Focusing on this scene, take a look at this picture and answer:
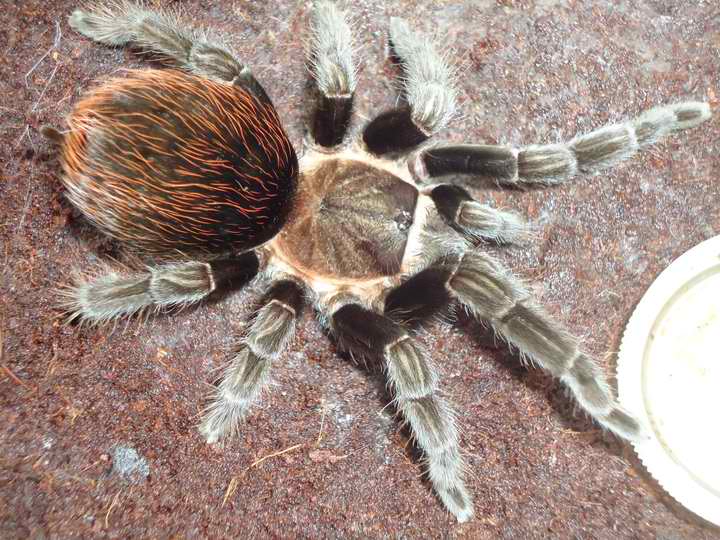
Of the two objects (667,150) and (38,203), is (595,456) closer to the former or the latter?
(667,150)

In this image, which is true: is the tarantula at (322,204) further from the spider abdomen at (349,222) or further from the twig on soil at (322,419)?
the twig on soil at (322,419)

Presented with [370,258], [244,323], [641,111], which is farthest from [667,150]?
[244,323]

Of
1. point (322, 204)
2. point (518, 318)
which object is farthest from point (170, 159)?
point (518, 318)

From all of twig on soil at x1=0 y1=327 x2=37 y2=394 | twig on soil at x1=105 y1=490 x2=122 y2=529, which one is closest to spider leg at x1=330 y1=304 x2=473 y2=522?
twig on soil at x1=105 y1=490 x2=122 y2=529

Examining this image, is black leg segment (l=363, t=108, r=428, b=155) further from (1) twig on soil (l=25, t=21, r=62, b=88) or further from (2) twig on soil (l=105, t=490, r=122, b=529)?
(2) twig on soil (l=105, t=490, r=122, b=529)

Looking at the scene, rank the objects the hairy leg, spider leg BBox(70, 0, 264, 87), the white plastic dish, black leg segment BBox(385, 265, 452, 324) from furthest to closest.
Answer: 1. the white plastic dish
2. spider leg BBox(70, 0, 264, 87)
3. black leg segment BBox(385, 265, 452, 324)
4. the hairy leg

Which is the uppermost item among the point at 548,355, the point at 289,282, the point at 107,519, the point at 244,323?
the point at 548,355

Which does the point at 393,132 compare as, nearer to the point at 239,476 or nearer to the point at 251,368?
the point at 251,368
